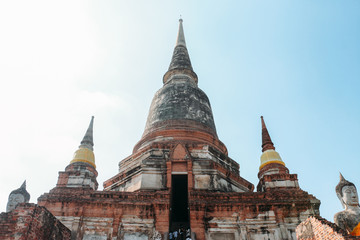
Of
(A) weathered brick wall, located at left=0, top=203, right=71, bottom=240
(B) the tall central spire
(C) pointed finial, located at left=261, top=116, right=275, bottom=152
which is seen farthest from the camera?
(B) the tall central spire

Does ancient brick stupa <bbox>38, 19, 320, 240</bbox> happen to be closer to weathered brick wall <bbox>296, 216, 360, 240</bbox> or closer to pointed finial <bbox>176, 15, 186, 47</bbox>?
weathered brick wall <bbox>296, 216, 360, 240</bbox>

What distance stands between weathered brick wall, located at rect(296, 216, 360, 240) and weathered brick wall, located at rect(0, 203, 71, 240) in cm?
615

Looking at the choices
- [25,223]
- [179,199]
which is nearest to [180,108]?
[179,199]

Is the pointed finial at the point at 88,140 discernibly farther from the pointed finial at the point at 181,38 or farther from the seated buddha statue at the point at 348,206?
the seated buddha statue at the point at 348,206

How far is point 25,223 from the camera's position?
758 cm

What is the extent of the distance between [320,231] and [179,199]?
304 inches

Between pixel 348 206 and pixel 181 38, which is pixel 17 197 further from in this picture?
pixel 181 38

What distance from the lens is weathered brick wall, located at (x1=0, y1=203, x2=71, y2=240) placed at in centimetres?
751

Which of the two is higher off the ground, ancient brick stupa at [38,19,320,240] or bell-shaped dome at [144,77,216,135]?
bell-shaped dome at [144,77,216,135]

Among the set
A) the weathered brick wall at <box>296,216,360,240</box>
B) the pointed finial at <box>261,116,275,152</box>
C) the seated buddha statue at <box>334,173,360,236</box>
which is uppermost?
the pointed finial at <box>261,116,275,152</box>

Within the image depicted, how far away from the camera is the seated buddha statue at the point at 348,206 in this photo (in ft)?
29.6

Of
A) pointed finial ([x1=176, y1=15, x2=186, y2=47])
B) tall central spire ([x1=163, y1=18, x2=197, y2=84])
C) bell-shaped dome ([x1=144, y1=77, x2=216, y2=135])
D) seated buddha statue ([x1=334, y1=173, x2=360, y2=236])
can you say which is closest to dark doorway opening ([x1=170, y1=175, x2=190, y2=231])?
bell-shaped dome ([x1=144, y1=77, x2=216, y2=135])

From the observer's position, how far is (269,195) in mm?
11953

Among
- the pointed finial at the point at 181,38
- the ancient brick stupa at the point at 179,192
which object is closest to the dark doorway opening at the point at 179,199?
the ancient brick stupa at the point at 179,192
